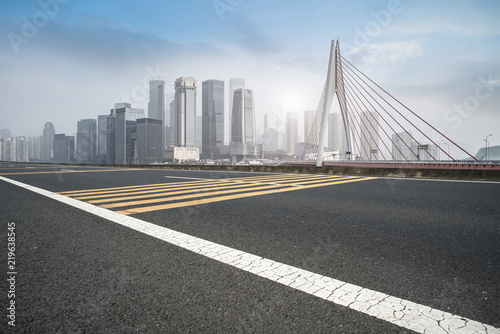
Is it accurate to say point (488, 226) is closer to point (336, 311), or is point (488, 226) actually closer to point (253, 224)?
point (253, 224)

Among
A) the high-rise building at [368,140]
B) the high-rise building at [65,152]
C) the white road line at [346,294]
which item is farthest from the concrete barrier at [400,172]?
the high-rise building at [65,152]

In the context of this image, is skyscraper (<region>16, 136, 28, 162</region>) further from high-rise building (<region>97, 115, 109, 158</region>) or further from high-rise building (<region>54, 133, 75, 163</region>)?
high-rise building (<region>97, 115, 109, 158</region>)

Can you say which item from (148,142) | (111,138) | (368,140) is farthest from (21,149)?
(368,140)

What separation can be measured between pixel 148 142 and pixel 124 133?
42.9 ft

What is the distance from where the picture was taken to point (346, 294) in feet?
5.91

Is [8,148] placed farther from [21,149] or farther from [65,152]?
[65,152]

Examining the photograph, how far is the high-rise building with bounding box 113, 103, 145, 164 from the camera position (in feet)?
519

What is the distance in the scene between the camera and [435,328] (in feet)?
4.73

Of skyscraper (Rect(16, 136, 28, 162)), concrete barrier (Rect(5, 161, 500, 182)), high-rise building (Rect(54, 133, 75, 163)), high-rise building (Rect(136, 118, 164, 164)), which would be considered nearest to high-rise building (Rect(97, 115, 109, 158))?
high-rise building (Rect(54, 133, 75, 163))

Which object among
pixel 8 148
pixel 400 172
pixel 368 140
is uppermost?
pixel 8 148

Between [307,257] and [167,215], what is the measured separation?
7.83 feet

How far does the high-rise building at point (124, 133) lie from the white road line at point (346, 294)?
535 feet

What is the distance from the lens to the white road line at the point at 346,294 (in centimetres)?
147

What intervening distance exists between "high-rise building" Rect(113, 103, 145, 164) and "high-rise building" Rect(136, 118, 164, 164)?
370 cm
